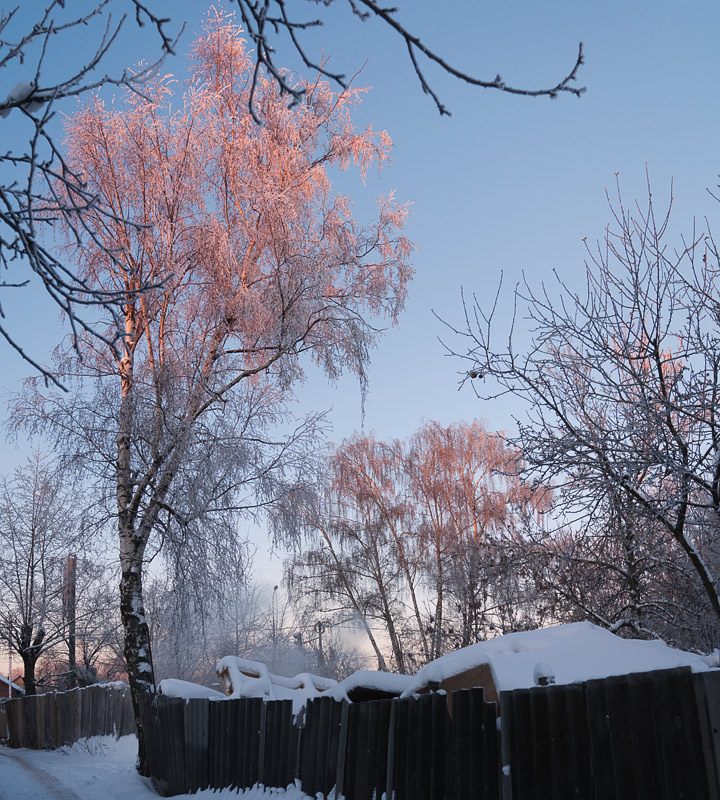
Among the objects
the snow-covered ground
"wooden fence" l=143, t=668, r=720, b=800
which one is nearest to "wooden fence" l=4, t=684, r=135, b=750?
the snow-covered ground

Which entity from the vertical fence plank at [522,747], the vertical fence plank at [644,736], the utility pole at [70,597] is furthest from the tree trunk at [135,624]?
the utility pole at [70,597]

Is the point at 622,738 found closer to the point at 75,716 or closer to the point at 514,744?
the point at 514,744

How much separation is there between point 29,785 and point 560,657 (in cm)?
920

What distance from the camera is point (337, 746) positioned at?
6840mm

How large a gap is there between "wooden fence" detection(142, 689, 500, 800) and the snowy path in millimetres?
1466

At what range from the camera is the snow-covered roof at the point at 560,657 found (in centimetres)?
557

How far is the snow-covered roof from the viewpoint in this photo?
219 inches

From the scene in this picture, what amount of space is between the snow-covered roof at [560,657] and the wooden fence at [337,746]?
0.51m

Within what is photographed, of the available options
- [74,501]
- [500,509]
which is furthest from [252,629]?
[74,501]

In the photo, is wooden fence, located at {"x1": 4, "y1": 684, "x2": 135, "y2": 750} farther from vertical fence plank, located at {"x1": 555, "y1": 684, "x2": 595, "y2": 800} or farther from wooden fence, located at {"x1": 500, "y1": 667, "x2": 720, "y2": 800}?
vertical fence plank, located at {"x1": 555, "y1": 684, "x2": 595, "y2": 800}

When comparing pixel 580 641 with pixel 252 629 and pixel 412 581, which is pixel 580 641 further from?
pixel 252 629

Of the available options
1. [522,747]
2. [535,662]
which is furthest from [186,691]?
[522,747]

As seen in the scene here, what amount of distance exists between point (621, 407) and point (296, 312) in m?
6.86

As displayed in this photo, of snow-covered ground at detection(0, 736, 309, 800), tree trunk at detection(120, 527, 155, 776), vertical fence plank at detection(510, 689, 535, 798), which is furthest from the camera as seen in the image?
tree trunk at detection(120, 527, 155, 776)
